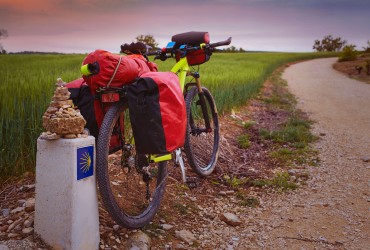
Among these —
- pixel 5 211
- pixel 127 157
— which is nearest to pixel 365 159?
pixel 127 157

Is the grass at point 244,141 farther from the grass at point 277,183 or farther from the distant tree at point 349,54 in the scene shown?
the distant tree at point 349,54

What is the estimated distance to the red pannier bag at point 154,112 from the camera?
2314 millimetres

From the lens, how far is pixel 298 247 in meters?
2.64

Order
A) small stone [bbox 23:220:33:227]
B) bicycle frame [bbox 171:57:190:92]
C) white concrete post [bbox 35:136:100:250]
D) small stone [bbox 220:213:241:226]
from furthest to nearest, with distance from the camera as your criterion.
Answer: bicycle frame [bbox 171:57:190:92] < small stone [bbox 220:213:241:226] < small stone [bbox 23:220:33:227] < white concrete post [bbox 35:136:100:250]

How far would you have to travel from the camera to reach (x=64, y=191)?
2.04 metres

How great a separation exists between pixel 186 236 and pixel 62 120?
1.24m

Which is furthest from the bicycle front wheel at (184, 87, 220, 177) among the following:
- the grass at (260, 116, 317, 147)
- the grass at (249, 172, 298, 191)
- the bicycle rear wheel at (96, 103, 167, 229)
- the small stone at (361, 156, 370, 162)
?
the small stone at (361, 156, 370, 162)

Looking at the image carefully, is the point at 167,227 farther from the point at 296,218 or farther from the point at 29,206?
the point at 296,218

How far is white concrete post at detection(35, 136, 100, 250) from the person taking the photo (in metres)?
2.03

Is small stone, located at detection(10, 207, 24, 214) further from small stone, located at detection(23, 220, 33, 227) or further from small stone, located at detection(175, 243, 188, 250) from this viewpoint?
small stone, located at detection(175, 243, 188, 250)

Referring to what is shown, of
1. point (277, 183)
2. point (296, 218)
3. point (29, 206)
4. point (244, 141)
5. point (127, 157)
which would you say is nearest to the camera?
point (29, 206)

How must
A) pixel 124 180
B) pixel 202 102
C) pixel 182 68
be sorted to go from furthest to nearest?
pixel 202 102 < pixel 182 68 < pixel 124 180

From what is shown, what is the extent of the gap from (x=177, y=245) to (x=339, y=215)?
148 cm

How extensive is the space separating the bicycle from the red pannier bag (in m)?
0.14
